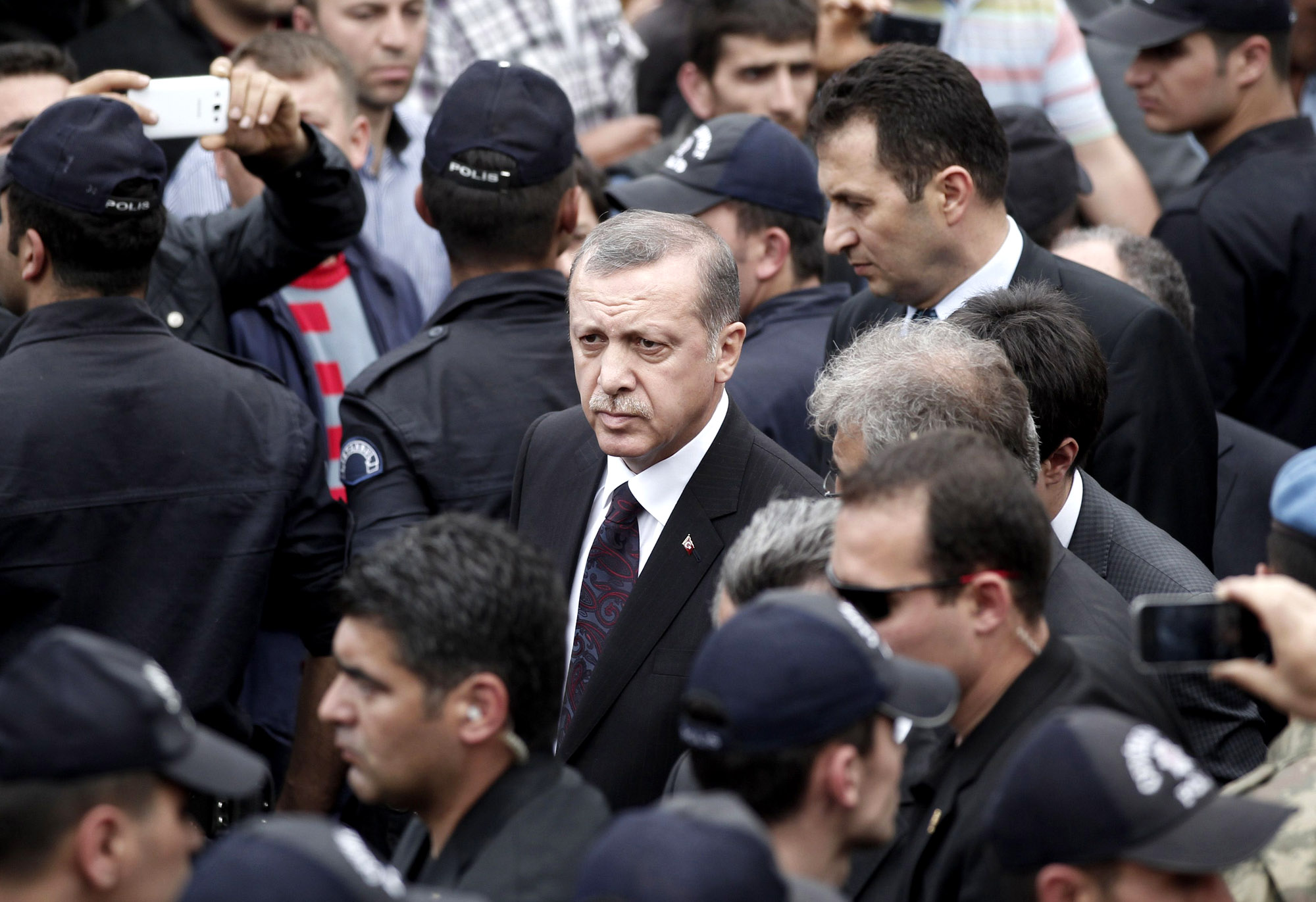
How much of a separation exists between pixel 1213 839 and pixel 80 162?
305 cm

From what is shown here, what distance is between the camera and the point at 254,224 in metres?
4.76

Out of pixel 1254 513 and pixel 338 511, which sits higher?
pixel 338 511

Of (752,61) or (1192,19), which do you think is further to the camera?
(752,61)

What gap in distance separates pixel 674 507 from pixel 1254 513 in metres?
2.07

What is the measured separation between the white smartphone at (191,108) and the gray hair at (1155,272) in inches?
113

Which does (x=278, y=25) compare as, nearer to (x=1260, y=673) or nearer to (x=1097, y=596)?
(x=1097, y=596)

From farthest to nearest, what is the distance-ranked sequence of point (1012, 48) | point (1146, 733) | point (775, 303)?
point (1012, 48), point (775, 303), point (1146, 733)

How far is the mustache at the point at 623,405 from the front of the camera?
373 centimetres

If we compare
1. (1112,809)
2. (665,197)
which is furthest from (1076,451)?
(665,197)

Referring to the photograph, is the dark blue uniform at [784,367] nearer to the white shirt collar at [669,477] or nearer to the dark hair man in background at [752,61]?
the white shirt collar at [669,477]

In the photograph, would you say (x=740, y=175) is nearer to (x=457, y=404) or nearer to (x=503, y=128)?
(x=503, y=128)

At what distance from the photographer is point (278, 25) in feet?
24.9

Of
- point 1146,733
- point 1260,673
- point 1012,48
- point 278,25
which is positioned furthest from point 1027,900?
point 278,25

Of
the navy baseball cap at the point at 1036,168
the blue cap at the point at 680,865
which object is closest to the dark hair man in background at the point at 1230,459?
the navy baseball cap at the point at 1036,168
